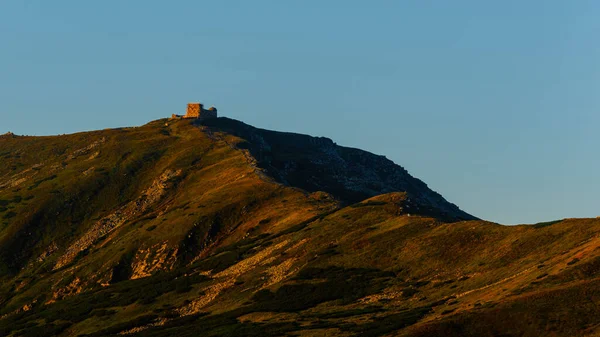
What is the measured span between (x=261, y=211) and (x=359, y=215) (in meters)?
37.9

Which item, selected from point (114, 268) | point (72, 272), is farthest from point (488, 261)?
point (72, 272)

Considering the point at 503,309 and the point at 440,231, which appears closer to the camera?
the point at 503,309

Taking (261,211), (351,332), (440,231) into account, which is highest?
(261,211)

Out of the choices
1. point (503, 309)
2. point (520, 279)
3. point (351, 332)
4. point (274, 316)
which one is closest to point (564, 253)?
point (520, 279)

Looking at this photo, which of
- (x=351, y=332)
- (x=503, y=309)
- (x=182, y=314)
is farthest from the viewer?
(x=182, y=314)

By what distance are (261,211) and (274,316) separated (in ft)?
260

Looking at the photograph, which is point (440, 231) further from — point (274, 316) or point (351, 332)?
point (351, 332)

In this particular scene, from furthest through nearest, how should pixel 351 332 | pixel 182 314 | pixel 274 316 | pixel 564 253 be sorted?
1. pixel 182 314
2. pixel 274 316
3. pixel 564 253
4. pixel 351 332

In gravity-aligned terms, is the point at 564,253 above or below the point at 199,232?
below

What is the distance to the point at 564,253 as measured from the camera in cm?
11244

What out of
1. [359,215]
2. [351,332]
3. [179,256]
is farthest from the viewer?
[179,256]

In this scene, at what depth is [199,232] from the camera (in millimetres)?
194250

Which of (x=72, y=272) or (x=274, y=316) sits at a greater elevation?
(x=72, y=272)

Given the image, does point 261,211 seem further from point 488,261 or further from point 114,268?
point 488,261
